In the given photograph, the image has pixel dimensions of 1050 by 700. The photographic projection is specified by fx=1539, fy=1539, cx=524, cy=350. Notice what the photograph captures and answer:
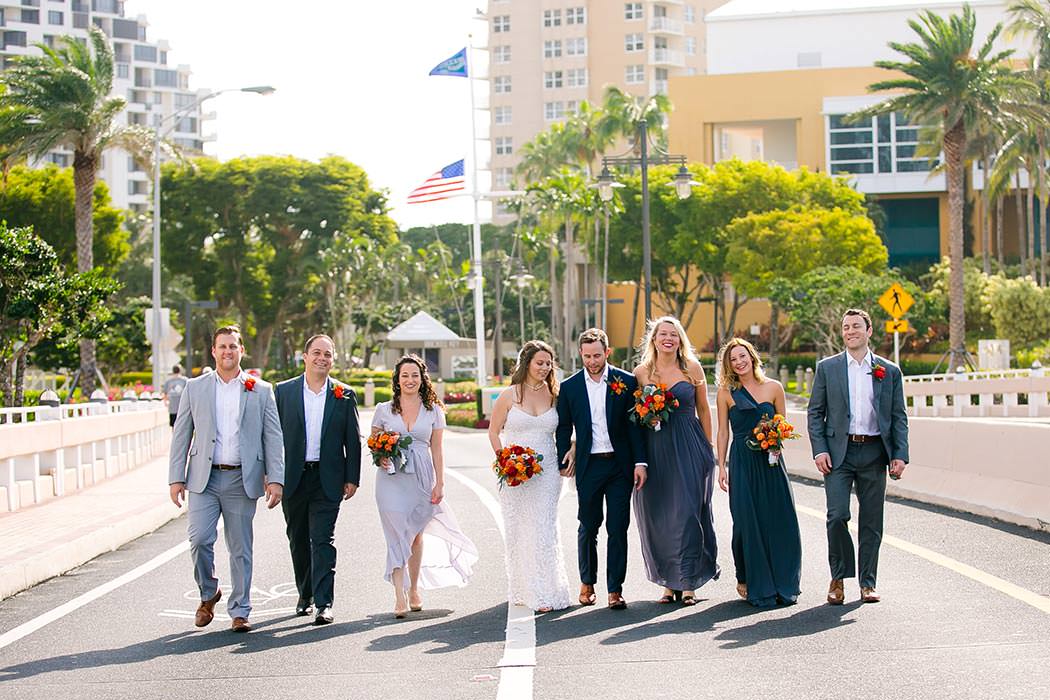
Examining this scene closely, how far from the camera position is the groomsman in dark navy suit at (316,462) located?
10.2m

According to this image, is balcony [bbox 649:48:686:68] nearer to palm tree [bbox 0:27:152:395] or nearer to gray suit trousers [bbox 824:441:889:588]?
palm tree [bbox 0:27:152:395]

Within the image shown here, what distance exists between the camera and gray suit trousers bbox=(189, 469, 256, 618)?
986cm

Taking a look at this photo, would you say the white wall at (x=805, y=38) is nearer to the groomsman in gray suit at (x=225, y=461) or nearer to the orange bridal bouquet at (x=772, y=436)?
the orange bridal bouquet at (x=772, y=436)

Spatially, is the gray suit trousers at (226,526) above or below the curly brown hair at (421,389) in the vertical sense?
below

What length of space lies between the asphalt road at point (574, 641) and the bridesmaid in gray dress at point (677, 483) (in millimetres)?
298

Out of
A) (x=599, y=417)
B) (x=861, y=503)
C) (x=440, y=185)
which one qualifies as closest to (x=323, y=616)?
(x=599, y=417)

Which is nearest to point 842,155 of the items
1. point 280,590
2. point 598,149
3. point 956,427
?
point 598,149

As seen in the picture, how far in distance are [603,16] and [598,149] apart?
2421 inches

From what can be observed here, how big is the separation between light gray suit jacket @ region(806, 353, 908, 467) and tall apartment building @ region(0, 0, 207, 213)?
406 ft

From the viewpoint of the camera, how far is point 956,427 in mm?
16938

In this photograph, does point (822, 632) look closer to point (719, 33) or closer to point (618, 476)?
point (618, 476)

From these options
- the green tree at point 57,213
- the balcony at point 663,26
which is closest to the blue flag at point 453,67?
the green tree at point 57,213

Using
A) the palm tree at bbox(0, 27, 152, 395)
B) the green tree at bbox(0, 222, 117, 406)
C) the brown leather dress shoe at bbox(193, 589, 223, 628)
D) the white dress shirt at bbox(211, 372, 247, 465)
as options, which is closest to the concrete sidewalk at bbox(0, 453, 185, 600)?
the brown leather dress shoe at bbox(193, 589, 223, 628)

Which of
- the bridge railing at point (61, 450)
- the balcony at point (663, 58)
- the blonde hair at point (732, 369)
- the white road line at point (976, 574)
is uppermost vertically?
the balcony at point (663, 58)
